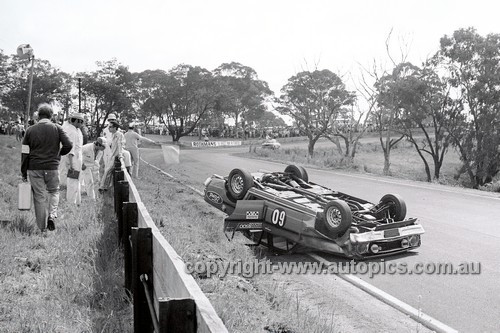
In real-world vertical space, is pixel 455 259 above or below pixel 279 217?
below

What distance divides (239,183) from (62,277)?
→ 4.24 meters

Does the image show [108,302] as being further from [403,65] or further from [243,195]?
[403,65]

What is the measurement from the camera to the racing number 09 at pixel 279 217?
7691 millimetres

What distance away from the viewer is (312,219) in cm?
739

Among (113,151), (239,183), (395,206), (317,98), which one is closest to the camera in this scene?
(395,206)

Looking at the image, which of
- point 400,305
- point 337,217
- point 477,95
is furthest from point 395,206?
point 477,95

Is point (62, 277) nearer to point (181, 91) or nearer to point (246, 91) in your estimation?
point (181, 91)

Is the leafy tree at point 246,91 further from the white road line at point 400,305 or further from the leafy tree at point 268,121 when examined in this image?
the white road line at point 400,305

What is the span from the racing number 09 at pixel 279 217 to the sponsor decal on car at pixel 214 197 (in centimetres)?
183

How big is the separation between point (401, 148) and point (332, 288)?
55700mm

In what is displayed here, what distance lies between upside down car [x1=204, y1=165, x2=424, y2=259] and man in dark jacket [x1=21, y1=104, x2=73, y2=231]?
104 inches

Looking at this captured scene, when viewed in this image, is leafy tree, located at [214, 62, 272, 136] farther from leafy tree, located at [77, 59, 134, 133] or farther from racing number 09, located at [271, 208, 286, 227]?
racing number 09, located at [271, 208, 286, 227]

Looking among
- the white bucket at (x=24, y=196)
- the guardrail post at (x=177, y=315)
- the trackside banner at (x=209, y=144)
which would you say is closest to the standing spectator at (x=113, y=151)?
the white bucket at (x=24, y=196)

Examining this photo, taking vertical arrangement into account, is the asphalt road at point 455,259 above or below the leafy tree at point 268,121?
below
